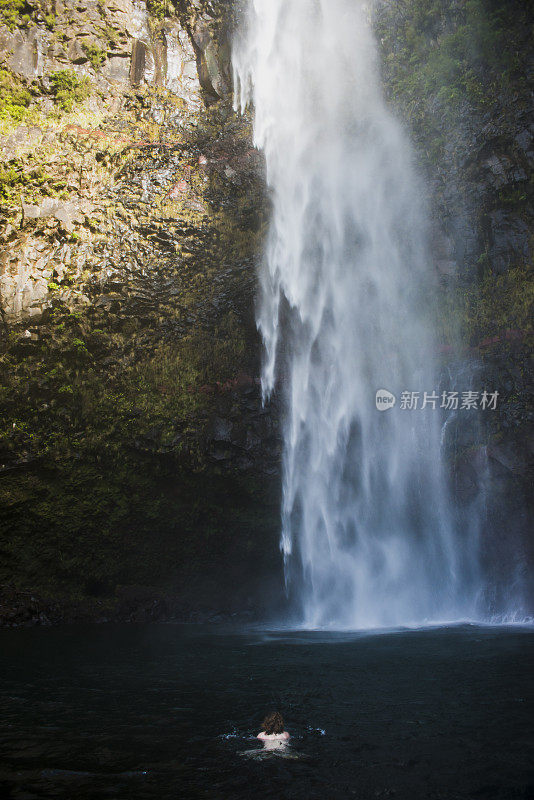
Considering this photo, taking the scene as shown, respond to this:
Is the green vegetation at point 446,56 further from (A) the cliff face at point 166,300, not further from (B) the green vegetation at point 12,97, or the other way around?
(B) the green vegetation at point 12,97

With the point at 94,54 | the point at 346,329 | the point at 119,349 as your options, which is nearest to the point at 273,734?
the point at 119,349

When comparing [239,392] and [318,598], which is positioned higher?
[239,392]

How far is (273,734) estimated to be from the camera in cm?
503

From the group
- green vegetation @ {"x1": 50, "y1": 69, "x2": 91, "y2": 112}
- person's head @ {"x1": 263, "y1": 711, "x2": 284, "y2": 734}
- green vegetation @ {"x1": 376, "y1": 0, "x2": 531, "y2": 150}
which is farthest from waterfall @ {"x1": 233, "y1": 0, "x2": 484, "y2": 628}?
person's head @ {"x1": 263, "y1": 711, "x2": 284, "y2": 734}

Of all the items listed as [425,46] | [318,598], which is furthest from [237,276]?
[425,46]

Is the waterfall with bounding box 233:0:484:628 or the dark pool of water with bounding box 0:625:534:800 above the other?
the waterfall with bounding box 233:0:484:628

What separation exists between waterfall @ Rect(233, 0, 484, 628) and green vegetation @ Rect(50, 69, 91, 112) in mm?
5799

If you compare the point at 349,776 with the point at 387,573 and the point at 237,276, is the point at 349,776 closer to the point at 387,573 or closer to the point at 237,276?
the point at 387,573

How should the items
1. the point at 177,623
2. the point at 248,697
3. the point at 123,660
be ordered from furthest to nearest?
the point at 177,623, the point at 123,660, the point at 248,697

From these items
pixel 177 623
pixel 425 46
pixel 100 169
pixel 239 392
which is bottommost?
pixel 177 623

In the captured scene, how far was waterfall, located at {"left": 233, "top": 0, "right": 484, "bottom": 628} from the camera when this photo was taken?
51.9 feet

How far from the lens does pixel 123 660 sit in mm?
9219

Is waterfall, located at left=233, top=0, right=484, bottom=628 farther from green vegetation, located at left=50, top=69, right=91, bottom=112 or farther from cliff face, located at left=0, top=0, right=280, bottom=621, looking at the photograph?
green vegetation, located at left=50, top=69, right=91, bottom=112

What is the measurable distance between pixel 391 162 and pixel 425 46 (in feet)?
16.9
